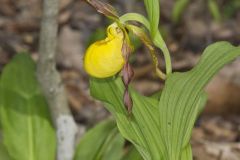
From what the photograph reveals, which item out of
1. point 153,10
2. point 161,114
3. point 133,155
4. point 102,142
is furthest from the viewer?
point 102,142

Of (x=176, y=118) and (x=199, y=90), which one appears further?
(x=176, y=118)

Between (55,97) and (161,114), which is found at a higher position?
(161,114)

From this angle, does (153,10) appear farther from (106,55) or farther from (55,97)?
(55,97)

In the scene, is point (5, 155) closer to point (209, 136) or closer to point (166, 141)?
point (166, 141)

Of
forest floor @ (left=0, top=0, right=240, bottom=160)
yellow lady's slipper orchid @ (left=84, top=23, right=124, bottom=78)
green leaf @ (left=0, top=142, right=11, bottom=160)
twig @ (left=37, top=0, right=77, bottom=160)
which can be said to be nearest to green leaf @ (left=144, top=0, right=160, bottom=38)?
yellow lady's slipper orchid @ (left=84, top=23, right=124, bottom=78)

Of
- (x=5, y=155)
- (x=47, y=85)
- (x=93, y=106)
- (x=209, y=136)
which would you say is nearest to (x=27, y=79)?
(x=47, y=85)

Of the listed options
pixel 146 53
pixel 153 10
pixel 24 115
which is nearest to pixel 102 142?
pixel 24 115

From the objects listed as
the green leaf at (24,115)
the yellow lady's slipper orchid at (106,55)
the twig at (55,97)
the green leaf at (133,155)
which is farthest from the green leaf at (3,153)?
the yellow lady's slipper orchid at (106,55)
